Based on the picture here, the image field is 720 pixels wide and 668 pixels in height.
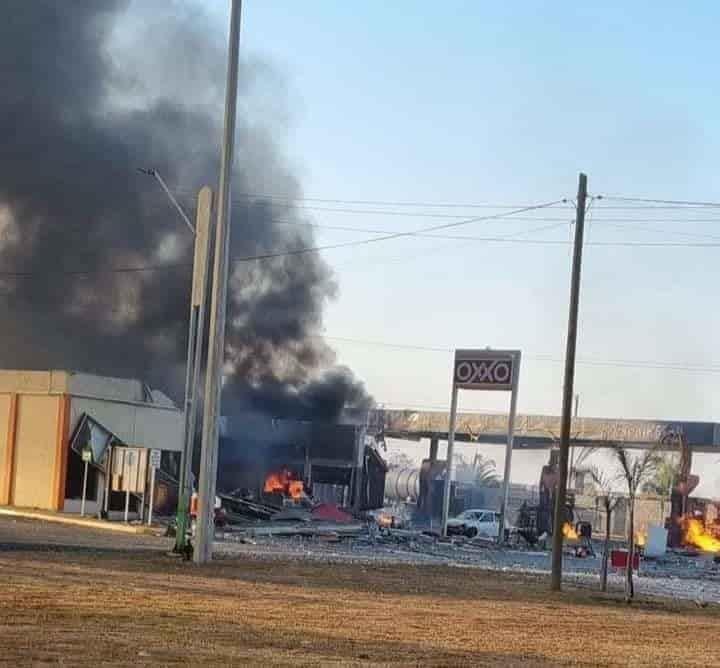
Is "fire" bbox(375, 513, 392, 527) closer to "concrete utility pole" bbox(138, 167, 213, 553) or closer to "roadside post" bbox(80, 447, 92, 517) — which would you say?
"roadside post" bbox(80, 447, 92, 517)

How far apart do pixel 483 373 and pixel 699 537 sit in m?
10.9

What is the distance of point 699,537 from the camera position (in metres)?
48.4

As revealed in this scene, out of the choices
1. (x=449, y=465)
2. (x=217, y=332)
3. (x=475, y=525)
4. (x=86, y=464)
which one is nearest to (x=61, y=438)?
(x=86, y=464)

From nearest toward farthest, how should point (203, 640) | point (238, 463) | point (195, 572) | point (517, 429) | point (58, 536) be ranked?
point (203, 640) → point (195, 572) → point (58, 536) → point (238, 463) → point (517, 429)

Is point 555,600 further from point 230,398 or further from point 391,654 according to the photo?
point 230,398

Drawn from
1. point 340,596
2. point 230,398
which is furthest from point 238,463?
point 340,596

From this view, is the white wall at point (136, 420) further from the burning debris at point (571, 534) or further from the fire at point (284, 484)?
the burning debris at point (571, 534)

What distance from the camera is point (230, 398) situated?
5725 cm

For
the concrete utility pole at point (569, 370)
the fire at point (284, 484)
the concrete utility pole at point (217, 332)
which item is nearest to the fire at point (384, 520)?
the fire at point (284, 484)

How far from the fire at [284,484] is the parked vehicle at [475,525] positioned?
6.70 meters

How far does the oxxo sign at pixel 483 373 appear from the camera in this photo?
4481 centimetres

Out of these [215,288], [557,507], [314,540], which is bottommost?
[314,540]

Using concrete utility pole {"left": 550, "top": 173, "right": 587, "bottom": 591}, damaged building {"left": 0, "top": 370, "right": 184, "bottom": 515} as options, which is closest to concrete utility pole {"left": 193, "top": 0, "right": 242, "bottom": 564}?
concrete utility pole {"left": 550, "top": 173, "right": 587, "bottom": 591}

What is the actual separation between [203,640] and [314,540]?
2297cm
